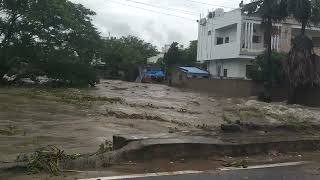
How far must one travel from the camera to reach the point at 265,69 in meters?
39.6

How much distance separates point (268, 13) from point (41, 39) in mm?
16740

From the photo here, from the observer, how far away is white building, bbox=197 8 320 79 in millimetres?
52312

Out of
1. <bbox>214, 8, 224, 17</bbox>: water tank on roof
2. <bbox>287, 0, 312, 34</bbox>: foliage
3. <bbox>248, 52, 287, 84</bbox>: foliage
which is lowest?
<bbox>248, 52, 287, 84</bbox>: foliage

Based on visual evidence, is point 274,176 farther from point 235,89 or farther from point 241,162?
point 235,89

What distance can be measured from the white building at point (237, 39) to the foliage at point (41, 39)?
1817cm

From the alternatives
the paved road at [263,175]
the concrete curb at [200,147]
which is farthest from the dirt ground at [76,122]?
A: the paved road at [263,175]

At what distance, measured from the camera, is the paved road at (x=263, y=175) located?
818 centimetres

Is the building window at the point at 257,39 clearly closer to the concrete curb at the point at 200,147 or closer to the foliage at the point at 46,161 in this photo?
the concrete curb at the point at 200,147

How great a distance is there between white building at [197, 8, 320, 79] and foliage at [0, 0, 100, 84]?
18174 millimetres

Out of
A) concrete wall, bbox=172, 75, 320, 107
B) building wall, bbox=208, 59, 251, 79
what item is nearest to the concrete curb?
concrete wall, bbox=172, 75, 320, 107

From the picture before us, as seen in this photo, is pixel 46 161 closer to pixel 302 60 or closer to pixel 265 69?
pixel 302 60

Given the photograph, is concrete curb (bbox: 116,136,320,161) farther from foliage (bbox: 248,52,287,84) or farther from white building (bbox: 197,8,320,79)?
white building (bbox: 197,8,320,79)

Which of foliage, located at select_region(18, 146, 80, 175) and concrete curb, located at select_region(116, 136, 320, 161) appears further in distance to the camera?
concrete curb, located at select_region(116, 136, 320, 161)

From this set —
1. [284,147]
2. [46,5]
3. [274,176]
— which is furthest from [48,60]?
[274,176]
